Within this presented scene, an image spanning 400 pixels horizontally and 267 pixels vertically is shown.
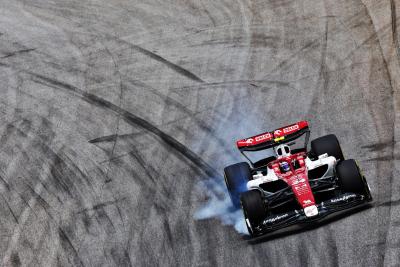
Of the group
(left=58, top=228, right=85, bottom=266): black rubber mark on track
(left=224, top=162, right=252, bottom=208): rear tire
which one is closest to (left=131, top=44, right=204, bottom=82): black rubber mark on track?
(left=224, top=162, right=252, bottom=208): rear tire

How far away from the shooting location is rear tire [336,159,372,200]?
12.4 metres

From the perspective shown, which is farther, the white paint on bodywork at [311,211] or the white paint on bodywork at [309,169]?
the white paint on bodywork at [309,169]

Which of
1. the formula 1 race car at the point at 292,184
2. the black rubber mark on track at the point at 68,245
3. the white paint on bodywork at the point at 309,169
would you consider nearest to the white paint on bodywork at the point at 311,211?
the formula 1 race car at the point at 292,184

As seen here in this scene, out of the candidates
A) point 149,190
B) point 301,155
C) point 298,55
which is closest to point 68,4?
point 298,55

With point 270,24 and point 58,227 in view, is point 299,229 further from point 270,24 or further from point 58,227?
point 270,24

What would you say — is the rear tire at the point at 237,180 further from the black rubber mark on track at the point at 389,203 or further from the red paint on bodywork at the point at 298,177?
the black rubber mark on track at the point at 389,203

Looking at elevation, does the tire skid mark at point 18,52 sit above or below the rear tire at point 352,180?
below

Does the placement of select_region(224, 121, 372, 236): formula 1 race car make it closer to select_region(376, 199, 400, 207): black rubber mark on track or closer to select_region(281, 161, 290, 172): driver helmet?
select_region(281, 161, 290, 172): driver helmet

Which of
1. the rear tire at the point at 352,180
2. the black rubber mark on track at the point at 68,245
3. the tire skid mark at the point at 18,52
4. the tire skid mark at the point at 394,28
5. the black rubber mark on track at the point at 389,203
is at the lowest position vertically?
the black rubber mark on track at the point at 68,245

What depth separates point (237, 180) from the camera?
13.5 meters

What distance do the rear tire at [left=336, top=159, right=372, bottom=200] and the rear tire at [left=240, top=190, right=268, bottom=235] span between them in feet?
4.46

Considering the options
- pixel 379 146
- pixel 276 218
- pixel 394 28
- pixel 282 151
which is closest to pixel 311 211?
pixel 276 218

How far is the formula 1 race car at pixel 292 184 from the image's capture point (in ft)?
40.3

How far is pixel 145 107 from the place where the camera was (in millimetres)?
18703
